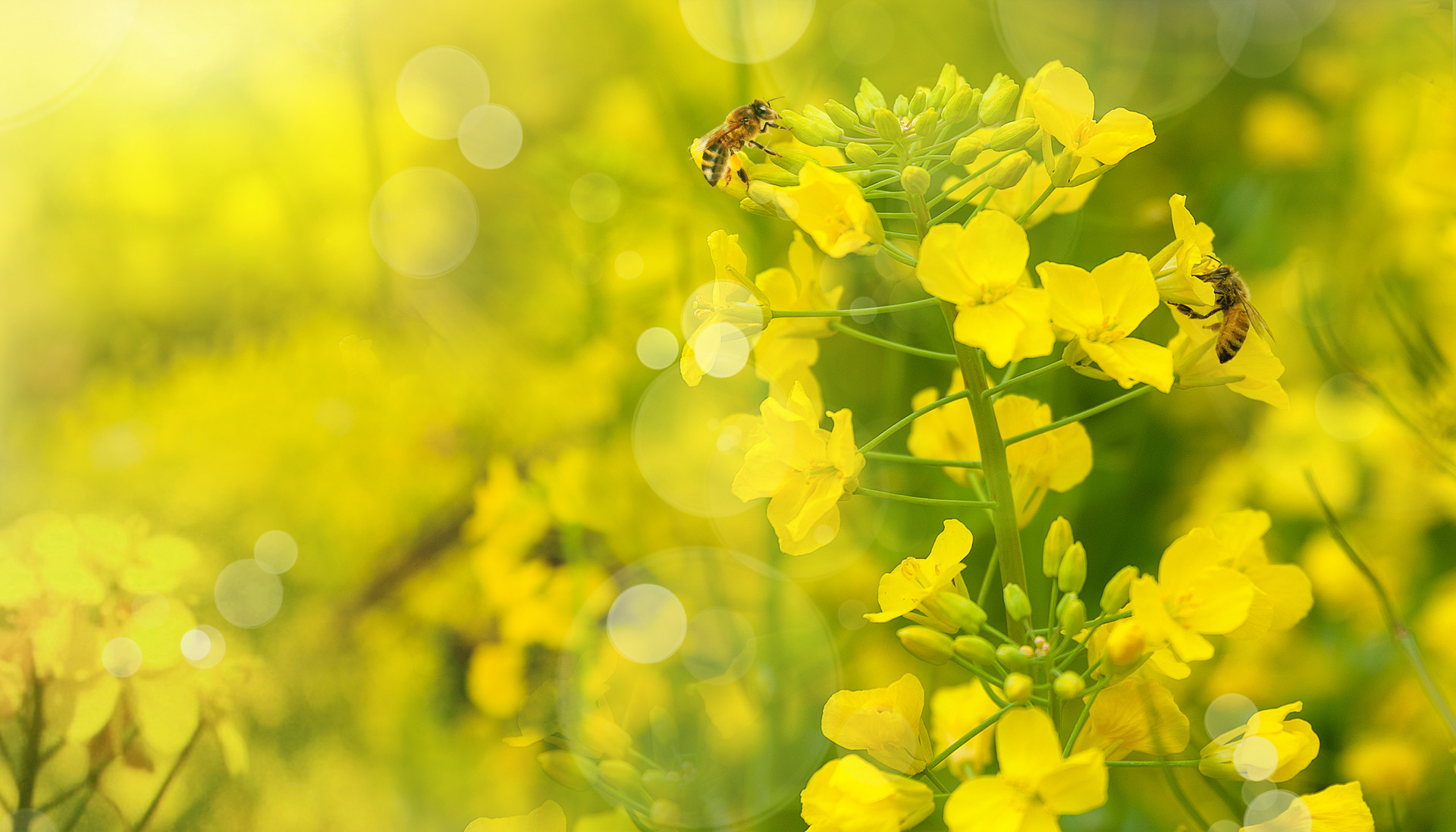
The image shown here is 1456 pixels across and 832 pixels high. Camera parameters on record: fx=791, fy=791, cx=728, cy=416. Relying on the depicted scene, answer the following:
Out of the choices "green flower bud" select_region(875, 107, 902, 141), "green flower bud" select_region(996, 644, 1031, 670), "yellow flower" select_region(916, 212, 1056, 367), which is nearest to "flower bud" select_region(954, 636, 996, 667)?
"green flower bud" select_region(996, 644, 1031, 670)

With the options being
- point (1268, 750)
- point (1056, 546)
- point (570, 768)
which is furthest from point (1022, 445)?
point (570, 768)

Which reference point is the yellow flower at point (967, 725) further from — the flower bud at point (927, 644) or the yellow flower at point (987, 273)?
the yellow flower at point (987, 273)

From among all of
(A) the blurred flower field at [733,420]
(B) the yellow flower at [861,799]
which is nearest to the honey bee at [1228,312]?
(A) the blurred flower field at [733,420]

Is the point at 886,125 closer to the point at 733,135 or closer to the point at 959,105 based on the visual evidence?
the point at 959,105

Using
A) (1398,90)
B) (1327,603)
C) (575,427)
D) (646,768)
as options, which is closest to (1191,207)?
(1398,90)

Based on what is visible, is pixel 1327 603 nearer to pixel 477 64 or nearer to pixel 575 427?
pixel 575 427
